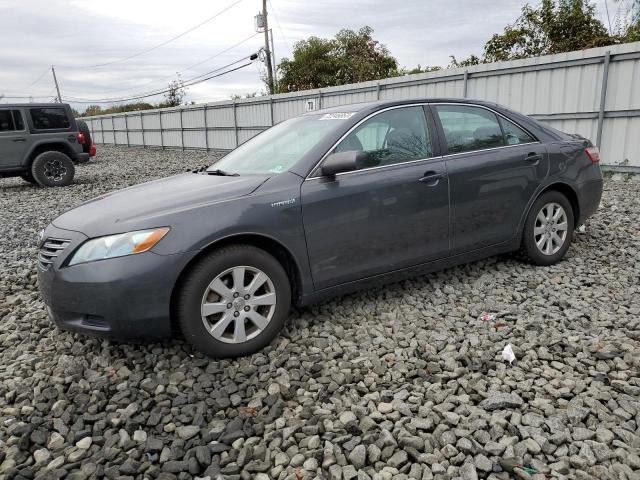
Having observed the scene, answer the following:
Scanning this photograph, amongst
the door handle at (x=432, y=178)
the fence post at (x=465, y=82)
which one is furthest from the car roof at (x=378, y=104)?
the fence post at (x=465, y=82)

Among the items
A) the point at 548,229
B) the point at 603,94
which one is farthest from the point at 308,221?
the point at 603,94

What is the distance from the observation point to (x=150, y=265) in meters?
2.81

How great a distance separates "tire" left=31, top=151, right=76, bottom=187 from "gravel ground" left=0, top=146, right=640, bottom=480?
9.18 meters

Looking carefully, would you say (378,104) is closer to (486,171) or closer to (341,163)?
(341,163)

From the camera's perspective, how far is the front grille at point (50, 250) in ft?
9.94

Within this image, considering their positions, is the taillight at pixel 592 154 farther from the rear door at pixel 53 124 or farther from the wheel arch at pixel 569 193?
the rear door at pixel 53 124

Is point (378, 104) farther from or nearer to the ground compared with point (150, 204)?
farther from the ground

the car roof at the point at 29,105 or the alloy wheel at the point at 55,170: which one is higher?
the car roof at the point at 29,105

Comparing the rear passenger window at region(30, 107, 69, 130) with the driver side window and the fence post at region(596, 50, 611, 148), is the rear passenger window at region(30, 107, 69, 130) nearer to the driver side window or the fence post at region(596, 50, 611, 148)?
the driver side window

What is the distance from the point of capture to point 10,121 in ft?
38.4

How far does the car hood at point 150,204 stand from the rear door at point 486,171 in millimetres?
1562

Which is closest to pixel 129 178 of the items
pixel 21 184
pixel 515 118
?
pixel 21 184

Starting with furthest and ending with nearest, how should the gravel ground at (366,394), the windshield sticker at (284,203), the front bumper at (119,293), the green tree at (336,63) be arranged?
1. the green tree at (336,63)
2. the windshield sticker at (284,203)
3. the front bumper at (119,293)
4. the gravel ground at (366,394)

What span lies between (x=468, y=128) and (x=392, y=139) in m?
0.78
